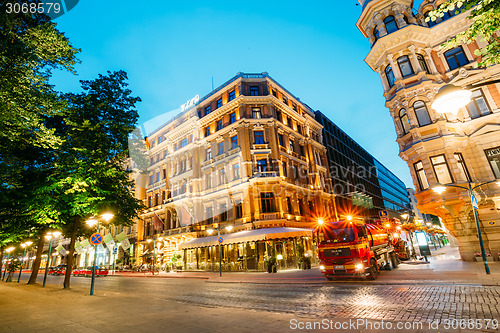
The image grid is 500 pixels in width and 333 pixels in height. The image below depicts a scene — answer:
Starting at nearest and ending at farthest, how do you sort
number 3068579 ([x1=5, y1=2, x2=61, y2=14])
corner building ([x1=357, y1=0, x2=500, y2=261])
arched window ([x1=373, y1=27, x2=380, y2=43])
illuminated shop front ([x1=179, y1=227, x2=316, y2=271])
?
number 3068579 ([x1=5, y1=2, x2=61, y2=14]) → corner building ([x1=357, y1=0, x2=500, y2=261]) → arched window ([x1=373, y1=27, x2=380, y2=43]) → illuminated shop front ([x1=179, y1=227, x2=316, y2=271])

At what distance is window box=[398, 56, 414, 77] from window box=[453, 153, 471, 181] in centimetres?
737

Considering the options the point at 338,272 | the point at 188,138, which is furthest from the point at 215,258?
the point at 338,272

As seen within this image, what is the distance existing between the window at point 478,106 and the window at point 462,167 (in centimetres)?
306

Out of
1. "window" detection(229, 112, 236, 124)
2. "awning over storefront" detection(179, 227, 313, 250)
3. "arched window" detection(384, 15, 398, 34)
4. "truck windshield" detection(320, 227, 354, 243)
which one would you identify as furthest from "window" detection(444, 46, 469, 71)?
"window" detection(229, 112, 236, 124)

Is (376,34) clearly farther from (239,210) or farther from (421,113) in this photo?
(239,210)

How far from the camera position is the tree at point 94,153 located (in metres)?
14.1

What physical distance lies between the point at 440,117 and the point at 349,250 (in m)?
12.8

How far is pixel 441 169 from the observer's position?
700 inches

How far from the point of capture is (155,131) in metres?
46.1

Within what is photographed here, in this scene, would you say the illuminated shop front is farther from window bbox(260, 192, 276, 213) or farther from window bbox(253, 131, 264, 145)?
window bbox(253, 131, 264, 145)

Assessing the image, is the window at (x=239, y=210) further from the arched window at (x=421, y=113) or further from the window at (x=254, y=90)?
the arched window at (x=421, y=113)

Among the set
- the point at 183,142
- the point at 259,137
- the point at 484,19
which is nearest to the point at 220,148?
the point at 259,137

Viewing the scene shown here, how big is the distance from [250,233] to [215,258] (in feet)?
28.0

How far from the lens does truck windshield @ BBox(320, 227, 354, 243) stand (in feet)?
43.4
